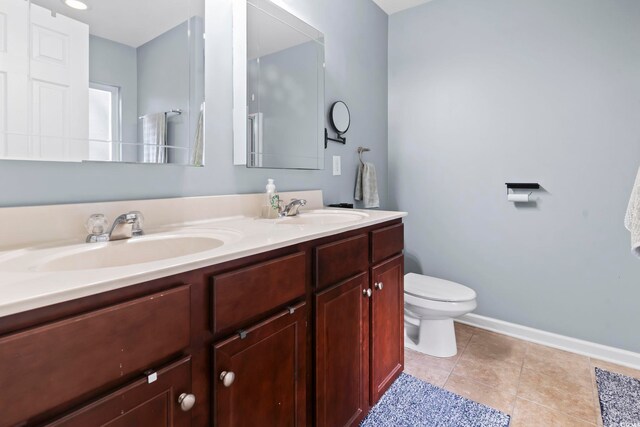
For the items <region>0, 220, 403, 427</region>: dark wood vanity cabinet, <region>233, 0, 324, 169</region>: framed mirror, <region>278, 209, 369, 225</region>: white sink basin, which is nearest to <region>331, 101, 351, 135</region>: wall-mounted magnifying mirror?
<region>233, 0, 324, 169</region>: framed mirror

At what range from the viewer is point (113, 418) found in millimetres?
566

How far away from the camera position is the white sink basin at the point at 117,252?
28.4 inches

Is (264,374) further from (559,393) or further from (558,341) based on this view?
(558,341)

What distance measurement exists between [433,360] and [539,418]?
58 centimetres

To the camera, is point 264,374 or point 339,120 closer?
point 264,374

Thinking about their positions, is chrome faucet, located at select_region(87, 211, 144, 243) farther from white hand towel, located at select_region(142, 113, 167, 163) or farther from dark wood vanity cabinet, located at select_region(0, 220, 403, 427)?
dark wood vanity cabinet, located at select_region(0, 220, 403, 427)

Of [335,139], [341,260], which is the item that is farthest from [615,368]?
[335,139]

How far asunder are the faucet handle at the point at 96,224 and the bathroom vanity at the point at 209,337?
0.64 feet

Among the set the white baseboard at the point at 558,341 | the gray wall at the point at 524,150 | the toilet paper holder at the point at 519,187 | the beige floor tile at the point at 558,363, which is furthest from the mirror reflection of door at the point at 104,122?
the white baseboard at the point at 558,341

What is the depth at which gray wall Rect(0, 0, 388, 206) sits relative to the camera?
91 cm

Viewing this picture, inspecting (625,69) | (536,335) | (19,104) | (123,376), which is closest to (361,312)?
(123,376)

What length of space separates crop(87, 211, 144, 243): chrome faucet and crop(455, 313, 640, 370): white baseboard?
2318 millimetres

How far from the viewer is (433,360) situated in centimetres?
194

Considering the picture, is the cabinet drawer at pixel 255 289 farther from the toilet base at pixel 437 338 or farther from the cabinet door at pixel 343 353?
the toilet base at pixel 437 338
